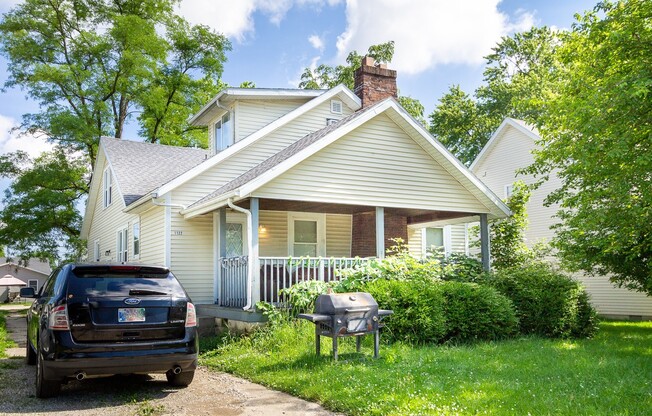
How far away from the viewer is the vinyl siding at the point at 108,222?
18688 millimetres

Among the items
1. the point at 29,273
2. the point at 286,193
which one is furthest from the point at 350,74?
the point at 29,273

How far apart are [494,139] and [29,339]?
2239 cm

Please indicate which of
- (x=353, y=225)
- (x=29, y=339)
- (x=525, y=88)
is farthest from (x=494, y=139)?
(x=29, y=339)

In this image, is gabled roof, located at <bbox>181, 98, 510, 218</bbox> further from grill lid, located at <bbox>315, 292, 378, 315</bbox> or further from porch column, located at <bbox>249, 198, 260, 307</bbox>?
grill lid, located at <bbox>315, 292, 378, 315</bbox>

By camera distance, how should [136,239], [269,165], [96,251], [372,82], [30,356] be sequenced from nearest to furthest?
[30,356] → [269,165] → [372,82] → [136,239] → [96,251]

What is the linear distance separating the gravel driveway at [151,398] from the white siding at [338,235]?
30.7 ft

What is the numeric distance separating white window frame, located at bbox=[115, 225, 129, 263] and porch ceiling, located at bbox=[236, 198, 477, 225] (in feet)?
19.7

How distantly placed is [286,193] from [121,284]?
5.96 metres

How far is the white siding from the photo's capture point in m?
17.7

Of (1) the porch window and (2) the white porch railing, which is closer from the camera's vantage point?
(2) the white porch railing

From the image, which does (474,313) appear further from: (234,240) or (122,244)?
(122,244)

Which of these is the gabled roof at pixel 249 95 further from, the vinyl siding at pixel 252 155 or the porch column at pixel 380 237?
the porch column at pixel 380 237

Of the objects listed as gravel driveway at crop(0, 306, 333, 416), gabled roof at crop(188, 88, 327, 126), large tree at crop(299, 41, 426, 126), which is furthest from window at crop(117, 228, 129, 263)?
large tree at crop(299, 41, 426, 126)

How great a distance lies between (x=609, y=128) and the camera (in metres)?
12.3
